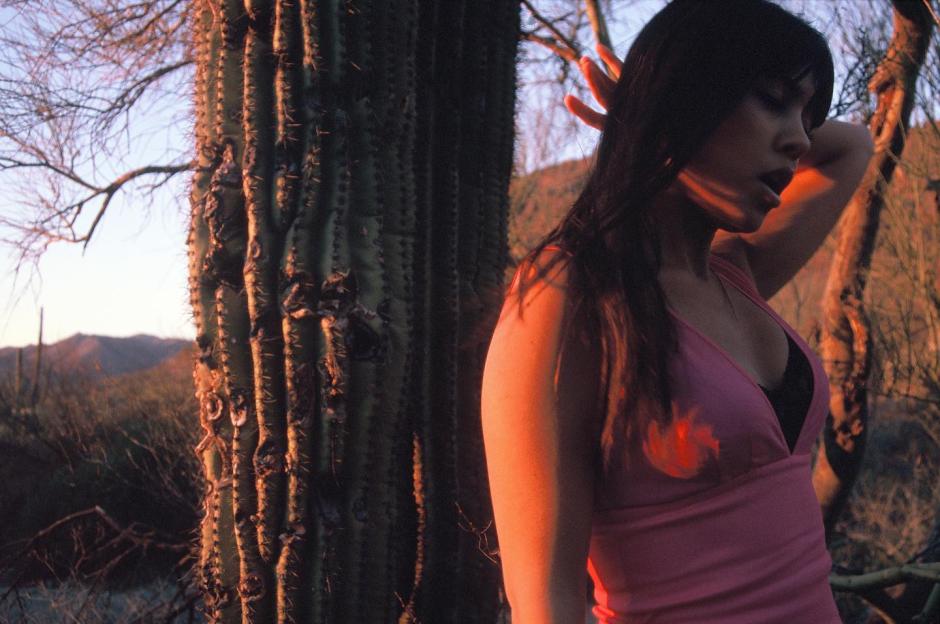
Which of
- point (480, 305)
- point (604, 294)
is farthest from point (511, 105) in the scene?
point (604, 294)

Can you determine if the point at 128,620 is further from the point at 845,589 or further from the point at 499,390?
the point at 499,390

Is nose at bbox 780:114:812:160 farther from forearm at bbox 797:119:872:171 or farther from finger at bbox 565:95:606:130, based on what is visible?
forearm at bbox 797:119:872:171

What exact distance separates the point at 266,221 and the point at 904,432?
11.2m

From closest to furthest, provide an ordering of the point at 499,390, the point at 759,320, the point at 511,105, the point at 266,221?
the point at 499,390
the point at 759,320
the point at 266,221
the point at 511,105

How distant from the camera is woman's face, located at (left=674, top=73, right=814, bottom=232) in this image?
4.13 ft

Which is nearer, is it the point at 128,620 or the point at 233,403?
the point at 233,403

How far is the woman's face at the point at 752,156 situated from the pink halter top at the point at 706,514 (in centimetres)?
23

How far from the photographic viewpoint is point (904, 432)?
1080cm

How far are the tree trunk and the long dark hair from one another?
12.3 feet

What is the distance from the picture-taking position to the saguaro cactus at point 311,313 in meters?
1.77

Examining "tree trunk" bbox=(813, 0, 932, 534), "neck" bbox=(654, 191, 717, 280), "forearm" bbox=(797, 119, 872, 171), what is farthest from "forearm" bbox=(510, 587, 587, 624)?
"tree trunk" bbox=(813, 0, 932, 534)

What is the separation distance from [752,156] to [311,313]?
964 millimetres

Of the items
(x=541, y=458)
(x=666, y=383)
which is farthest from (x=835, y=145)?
(x=541, y=458)

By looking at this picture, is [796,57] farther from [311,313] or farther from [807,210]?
[311,313]
